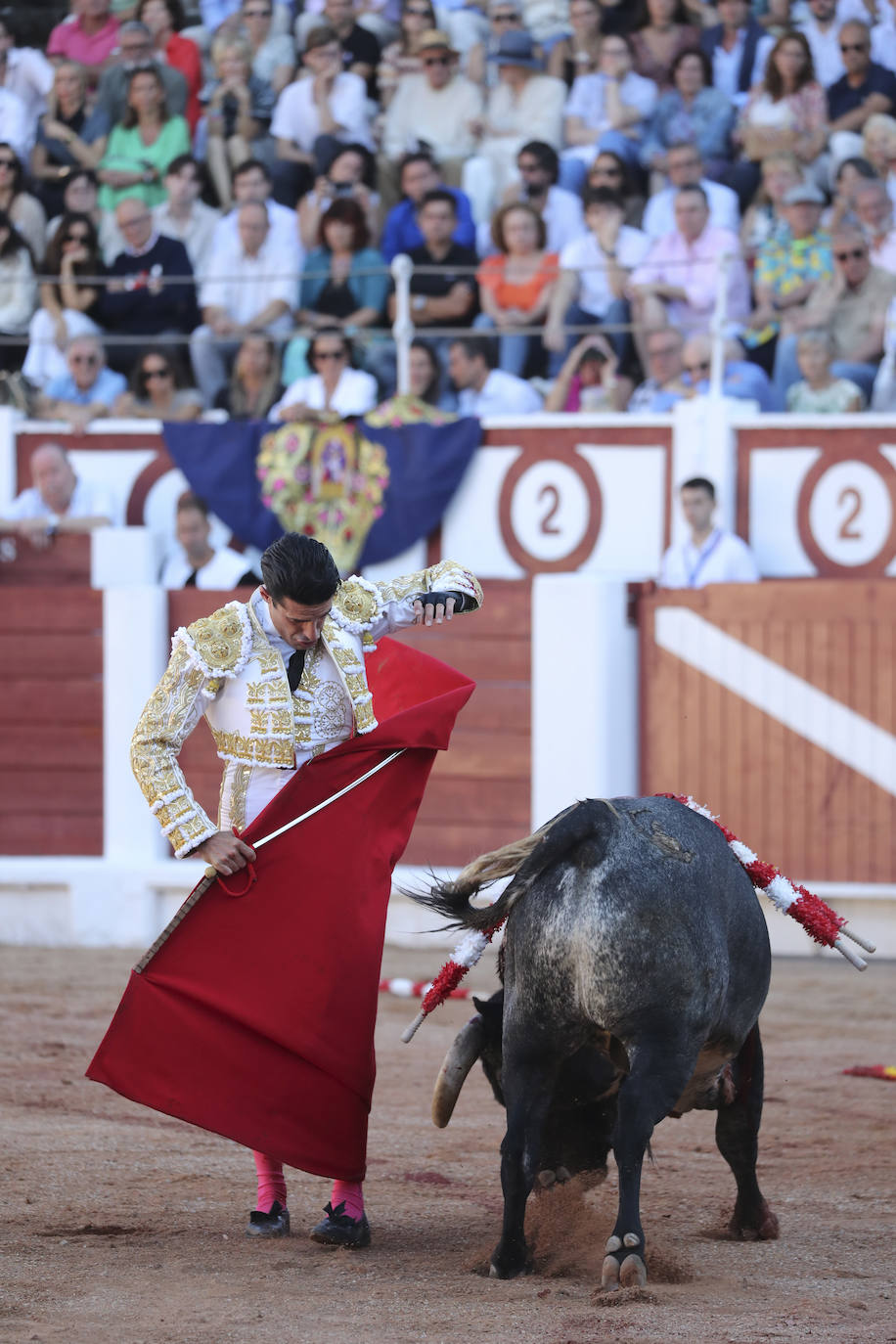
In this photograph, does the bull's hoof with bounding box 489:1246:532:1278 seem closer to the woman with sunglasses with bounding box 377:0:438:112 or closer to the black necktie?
the black necktie

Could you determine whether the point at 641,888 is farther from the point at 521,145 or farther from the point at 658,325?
the point at 521,145

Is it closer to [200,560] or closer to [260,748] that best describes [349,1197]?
[260,748]

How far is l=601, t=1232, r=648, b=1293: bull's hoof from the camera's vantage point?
9.14 ft

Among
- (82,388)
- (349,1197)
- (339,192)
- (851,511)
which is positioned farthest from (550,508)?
(349,1197)

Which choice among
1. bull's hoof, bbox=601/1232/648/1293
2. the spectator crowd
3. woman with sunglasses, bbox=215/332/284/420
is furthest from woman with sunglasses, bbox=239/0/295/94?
bull's hoof, bbox=601/1232/648/1293

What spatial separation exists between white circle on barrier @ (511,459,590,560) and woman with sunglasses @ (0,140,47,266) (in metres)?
2.92

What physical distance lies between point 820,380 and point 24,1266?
5.49 m

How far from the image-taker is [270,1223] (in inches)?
130

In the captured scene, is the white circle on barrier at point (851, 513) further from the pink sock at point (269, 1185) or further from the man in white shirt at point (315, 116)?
the pink sock at point (269, 1185)

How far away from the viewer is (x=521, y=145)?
864 cm

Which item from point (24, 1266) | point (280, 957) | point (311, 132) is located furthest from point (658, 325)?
point (24, 1266)

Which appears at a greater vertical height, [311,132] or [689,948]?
[311,132]

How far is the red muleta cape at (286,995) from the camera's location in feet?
10.6

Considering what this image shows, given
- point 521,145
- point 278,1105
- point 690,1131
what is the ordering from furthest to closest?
point 521,145, point 690,1131, point 278,1105
